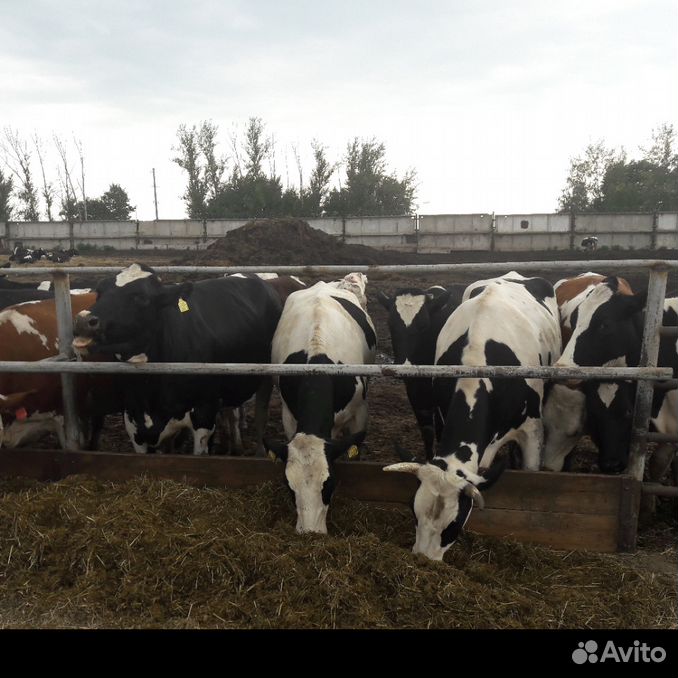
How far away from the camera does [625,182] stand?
43688mm

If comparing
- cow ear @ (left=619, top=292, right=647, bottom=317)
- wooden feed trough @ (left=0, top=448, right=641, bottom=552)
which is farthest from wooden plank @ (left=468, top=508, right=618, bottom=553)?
cow ear @ (left=619, top=292, right=647, bottom=317)

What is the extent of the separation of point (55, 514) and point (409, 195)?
51.9 m

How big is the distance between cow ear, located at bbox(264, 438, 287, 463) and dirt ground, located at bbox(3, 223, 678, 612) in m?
1.88

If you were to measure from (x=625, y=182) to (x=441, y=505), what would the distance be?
153 ft

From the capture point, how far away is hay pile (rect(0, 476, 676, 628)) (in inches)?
120

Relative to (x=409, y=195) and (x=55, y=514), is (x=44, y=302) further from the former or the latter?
(x=409, y=195)

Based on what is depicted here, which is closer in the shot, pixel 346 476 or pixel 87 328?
pixel 346 476

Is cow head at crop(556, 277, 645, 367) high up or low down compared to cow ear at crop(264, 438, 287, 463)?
up

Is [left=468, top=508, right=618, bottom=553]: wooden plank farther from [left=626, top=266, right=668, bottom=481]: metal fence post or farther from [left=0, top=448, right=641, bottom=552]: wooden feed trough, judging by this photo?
[left=626, top=266, right=668, bottom=481]: metal fence post

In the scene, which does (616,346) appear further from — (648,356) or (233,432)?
(233,432)

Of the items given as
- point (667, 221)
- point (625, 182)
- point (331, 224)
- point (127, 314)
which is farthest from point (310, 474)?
point (625, 182)

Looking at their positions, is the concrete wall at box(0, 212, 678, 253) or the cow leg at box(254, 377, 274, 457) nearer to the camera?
the cow leg at box(254, 377, 274, 457)

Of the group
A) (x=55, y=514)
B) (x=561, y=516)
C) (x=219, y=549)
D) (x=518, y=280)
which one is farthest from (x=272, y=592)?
(x=518, y=280)
